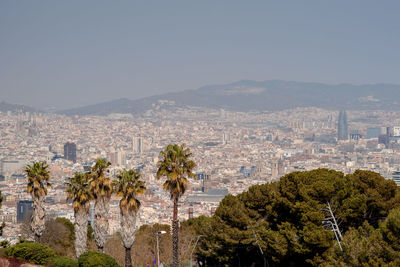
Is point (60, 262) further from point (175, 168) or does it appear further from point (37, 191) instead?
point (175, 168)

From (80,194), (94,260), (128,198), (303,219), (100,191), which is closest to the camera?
(94,260)

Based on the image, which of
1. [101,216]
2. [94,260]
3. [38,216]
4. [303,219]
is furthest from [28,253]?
[303,219]

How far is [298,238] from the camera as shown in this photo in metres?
17.5

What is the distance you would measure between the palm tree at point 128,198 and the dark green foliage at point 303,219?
15.0ft

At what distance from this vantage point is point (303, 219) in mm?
17188

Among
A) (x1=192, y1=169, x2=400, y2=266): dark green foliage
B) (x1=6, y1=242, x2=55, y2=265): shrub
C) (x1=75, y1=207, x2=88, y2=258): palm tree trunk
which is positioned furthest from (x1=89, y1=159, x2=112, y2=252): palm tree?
(x1=192, y1=169, x2=400, y2=266): dark green foliage

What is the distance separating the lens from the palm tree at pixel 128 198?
17.5m

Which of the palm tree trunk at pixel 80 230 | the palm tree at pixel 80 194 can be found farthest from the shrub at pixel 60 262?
the palm tree trunk at pixel 80 230

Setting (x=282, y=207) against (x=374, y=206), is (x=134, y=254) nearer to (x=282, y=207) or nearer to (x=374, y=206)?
(x=282, y=207)

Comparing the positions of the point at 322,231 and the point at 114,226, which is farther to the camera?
the point at 114,226

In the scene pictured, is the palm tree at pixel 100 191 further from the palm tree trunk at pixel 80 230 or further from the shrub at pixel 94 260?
the shrub at pixel 94 260

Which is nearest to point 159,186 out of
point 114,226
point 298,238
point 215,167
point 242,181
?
point 242,181

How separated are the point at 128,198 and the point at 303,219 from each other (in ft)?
17.9

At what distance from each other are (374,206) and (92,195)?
952 centimetres
